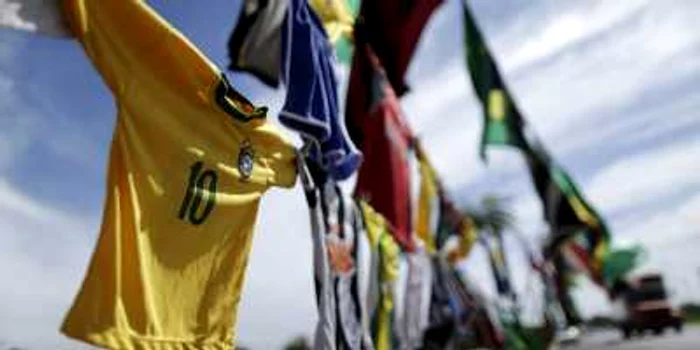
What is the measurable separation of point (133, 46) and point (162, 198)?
2.35 ft

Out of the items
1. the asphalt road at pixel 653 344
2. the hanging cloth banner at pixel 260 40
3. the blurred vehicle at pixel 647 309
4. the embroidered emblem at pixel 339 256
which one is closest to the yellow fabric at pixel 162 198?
the hanging cloth banner at pixel 260 40

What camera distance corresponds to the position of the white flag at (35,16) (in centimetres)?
425

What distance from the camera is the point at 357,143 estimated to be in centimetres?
952

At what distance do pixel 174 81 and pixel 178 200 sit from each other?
2.15ft

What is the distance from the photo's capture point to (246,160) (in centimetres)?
563

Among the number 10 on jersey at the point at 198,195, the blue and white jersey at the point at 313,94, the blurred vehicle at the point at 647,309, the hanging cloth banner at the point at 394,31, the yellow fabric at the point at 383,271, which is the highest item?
the hanging cloth banner at the point at 394,31

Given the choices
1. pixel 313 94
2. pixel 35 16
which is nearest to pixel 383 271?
pixel 313 94

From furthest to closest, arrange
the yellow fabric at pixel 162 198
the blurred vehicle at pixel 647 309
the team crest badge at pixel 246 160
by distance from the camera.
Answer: the blurred vehicle at pixel 647 309 → the team crest badge at pixel 246 160 → the yellow fabric at pixel 162 198

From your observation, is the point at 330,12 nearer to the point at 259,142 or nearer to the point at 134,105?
the point at 259,142

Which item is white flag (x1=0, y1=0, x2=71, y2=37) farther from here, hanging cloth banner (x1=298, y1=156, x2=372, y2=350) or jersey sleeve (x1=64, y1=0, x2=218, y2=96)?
hanging cloth banner (x1=298, y1=156, x2=372, y2=350)

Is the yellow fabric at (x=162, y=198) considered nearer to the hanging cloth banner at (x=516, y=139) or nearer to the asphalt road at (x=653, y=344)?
the hanging cloth banner at (x=516, y=139)

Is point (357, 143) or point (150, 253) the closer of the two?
point (150, 253)

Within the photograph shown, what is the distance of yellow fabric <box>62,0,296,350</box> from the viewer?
4234mm

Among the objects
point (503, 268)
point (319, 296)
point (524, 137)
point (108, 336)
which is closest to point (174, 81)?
point (108, 336)
